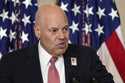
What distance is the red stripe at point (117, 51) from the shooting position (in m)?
3.20

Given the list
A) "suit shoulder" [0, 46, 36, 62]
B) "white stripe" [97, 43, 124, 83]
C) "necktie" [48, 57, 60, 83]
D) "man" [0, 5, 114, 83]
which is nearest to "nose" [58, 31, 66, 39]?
"man" [0, 5, 114, 83]

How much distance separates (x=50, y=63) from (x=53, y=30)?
24 cm

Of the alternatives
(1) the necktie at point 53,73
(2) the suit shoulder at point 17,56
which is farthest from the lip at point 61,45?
(2) the suit shoulder at point 17,56

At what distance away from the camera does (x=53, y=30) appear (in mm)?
2209

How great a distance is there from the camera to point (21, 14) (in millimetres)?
Answer: 3143

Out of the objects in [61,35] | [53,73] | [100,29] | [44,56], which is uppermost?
[100,29]

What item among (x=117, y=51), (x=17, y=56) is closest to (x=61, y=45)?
(x=17, y=56)

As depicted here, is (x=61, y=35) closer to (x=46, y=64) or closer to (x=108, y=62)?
(x=46, y=64)

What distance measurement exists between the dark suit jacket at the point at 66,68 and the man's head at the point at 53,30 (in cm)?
14

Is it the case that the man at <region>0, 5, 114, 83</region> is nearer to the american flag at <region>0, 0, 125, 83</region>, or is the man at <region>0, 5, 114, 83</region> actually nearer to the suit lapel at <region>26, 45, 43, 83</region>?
the suit lapel at <region>26, 45, 43, 83</region>

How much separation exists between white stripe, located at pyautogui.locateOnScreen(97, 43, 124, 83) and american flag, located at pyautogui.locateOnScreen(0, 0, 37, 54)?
0.68 meters

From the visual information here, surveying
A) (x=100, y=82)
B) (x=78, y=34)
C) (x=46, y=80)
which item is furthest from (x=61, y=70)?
(x=78, y=34)

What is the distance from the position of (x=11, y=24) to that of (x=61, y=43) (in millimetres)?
1096

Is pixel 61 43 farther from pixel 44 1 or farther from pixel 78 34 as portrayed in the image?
pixel 44 1
